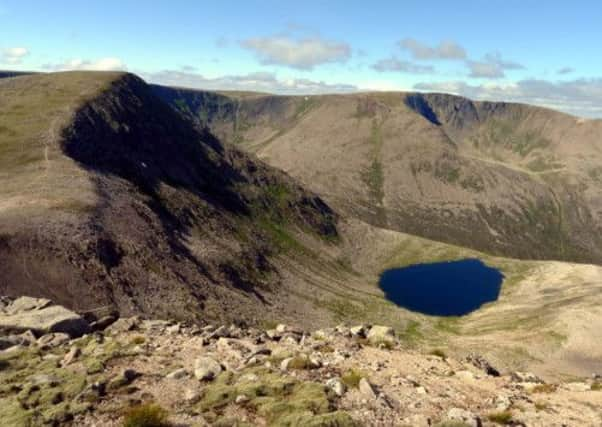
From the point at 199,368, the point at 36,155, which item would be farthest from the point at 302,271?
the point at 199,368

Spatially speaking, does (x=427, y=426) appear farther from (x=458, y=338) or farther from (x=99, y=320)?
(x=458, y=338)

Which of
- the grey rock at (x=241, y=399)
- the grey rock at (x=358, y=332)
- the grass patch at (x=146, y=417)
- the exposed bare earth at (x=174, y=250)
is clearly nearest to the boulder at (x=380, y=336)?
the grey rock at (x=358, y=332)

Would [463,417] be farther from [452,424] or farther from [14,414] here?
[14,414]

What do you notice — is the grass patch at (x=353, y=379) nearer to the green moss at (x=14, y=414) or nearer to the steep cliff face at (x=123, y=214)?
the green moss at (x=14, y=414)

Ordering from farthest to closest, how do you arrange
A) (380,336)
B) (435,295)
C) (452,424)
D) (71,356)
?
(435,295) → (380,336) → (71,356) → (452,424)

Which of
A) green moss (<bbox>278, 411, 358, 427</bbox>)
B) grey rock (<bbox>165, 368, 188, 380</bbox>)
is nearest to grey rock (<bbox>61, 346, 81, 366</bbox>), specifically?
grey rock (<bbox>165, 368, 188, 380</bbox>)

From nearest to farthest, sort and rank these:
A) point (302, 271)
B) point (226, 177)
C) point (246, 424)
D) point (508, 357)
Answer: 1. point (246, 424)
2. point (508, 357)
3. point (302, 271)
4. point (226, 177)

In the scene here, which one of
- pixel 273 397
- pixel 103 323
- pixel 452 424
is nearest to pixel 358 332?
pixel 273 397
